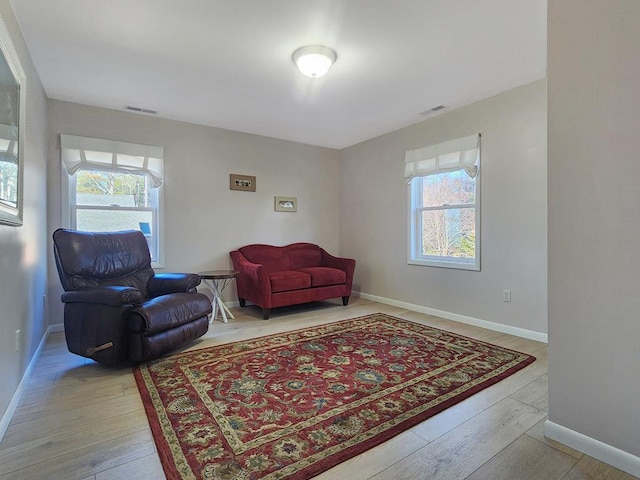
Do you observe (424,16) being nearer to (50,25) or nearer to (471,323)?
(50,25)

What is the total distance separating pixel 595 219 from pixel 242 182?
3935 millimetres

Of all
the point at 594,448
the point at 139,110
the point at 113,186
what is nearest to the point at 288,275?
the point at 113,186

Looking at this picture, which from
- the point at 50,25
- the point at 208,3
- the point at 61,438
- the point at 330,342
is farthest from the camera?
the point at 330,342

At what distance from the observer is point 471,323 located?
363 centimetres

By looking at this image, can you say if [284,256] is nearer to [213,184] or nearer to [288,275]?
[288,275]

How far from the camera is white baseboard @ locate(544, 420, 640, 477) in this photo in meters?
1.37

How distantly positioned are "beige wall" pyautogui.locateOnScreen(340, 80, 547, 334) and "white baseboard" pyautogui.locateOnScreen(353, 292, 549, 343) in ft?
0.13

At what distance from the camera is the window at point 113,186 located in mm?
3541

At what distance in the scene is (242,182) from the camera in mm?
4590

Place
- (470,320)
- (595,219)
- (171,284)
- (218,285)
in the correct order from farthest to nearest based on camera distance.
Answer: (218,285), (470,320), (171,284), (595,219)

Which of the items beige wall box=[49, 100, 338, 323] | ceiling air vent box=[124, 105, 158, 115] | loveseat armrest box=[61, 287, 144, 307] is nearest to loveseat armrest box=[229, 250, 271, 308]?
beige wall box=[49, 100, 338, 323]

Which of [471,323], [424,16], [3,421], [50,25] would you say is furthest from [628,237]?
[50,25]

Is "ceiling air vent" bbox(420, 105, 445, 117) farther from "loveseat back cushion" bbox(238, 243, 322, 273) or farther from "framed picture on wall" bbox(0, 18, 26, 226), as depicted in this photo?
"framed picture on wall" bbox(0, 18, 26, 226)

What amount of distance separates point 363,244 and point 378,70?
2.72 m
